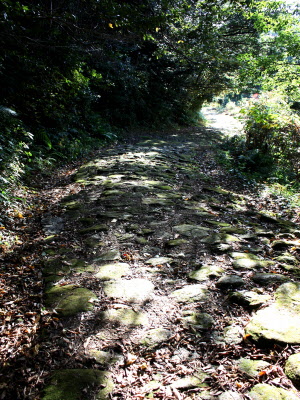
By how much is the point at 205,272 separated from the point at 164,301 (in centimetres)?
61

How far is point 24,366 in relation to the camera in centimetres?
167

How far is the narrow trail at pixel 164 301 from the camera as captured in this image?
1.53 m

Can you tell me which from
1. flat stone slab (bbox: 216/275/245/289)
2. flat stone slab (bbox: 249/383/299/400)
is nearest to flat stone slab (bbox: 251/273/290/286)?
flat stone slab (bbox: 216/275/245/289)

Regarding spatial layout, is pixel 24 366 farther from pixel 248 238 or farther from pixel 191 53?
pixel 191 53

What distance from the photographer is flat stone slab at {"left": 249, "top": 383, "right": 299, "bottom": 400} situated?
1325 millimetres

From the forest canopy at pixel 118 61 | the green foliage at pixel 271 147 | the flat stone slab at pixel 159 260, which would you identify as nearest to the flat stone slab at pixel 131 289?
the flat stone slab at pixel 159 260

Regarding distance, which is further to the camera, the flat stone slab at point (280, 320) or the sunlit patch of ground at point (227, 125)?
the sunlit patch of ground at point (227, 125)

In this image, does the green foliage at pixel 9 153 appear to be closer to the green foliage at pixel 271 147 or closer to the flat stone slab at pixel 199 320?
the flat stone slab at pixel 199 320

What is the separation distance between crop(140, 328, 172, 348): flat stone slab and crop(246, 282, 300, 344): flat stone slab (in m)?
0.57

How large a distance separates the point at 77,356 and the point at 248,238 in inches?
105

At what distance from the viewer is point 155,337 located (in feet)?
6.15

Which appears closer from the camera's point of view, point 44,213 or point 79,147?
point 44,213

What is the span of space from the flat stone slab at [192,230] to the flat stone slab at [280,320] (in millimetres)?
1433

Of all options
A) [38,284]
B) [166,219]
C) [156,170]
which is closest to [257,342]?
[38,284]
